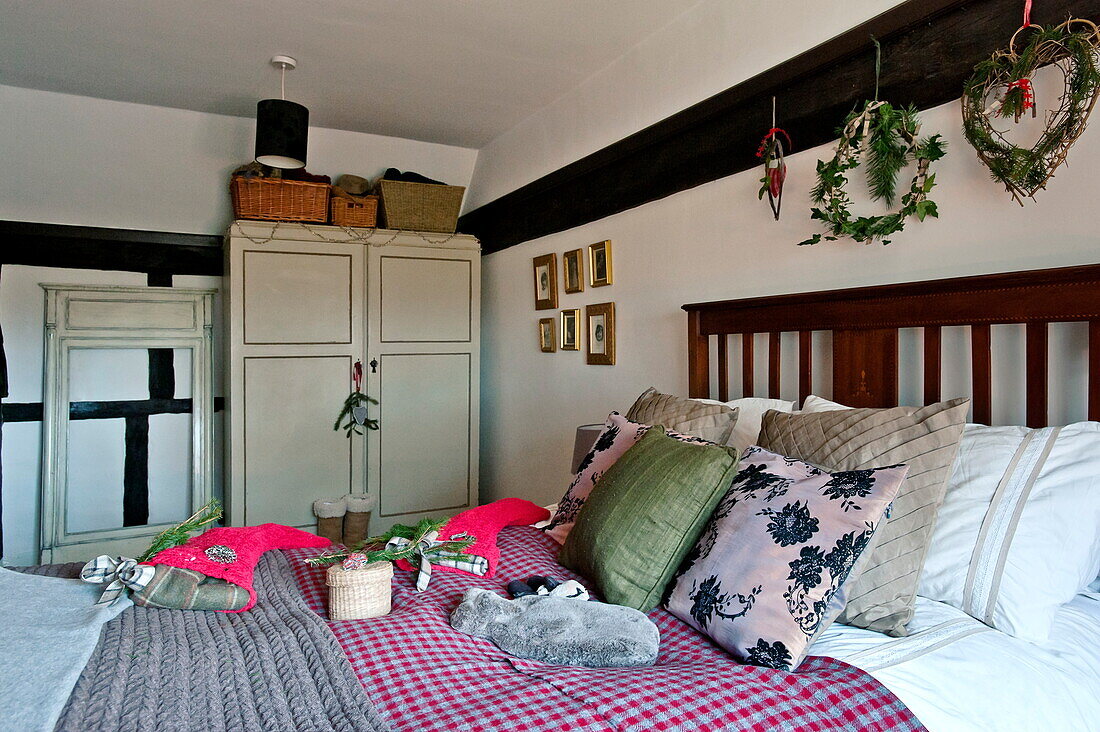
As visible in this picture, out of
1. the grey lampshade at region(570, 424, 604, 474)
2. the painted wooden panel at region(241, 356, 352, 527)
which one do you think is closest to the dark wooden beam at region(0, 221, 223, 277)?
the painted wooden panel at region(241, 356, 352, 527)

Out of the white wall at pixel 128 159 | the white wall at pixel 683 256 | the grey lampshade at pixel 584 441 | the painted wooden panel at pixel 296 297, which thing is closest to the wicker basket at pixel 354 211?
the painted wooden panel at pixel 296 297

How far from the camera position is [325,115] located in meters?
3.71

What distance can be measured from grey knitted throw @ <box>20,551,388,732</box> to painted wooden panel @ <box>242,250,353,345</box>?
2458 mm

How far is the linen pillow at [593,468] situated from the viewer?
1902 mm

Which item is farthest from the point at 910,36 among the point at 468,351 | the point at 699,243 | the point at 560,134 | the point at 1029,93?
the point at 468,351

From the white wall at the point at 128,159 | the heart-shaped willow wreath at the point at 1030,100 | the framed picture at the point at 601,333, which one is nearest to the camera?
the heart-shaped willow wreath at the point at 1030,100

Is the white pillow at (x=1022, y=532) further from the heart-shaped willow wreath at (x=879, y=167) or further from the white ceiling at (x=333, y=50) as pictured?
the white ceiling at (x=333, y=50)

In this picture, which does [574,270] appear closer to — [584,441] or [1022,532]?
[584,441]

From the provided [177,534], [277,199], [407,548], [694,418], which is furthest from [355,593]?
[277,199]

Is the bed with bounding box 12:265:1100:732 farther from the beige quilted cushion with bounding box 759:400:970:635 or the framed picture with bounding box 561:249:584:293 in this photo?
the framed picture with bounding box 561:249:584:293

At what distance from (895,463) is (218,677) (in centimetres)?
125

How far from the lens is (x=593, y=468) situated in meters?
1.95

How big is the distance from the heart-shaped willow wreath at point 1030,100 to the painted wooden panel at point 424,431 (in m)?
2.94

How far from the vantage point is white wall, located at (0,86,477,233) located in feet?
11.2
